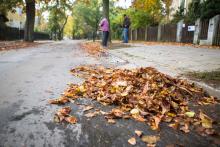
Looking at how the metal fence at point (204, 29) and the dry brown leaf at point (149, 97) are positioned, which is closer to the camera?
the dry brown leaf at point (149, 97)

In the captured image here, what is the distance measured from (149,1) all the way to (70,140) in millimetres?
25403

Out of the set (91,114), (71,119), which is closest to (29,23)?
(91,114)

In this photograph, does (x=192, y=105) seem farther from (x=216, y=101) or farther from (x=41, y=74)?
(x=41, y=74)

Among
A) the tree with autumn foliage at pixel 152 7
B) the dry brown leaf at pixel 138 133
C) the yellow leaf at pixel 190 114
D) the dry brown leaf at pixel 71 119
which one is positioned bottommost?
the dry brown leaf at pixel 138 133

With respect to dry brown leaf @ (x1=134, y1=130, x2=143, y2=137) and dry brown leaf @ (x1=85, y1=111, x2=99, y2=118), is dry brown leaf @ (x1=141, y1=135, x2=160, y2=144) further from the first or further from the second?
dry brown leaf @ (x1=85, y1=111, x2=99, y2=118)

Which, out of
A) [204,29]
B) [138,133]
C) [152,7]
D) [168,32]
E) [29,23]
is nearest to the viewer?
[138,133]

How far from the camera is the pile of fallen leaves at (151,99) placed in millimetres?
2662

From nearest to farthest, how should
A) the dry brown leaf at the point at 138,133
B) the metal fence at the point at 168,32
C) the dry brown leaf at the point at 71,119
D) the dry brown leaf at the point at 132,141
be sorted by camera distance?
the dry brown leaf at the point at 132,141, the dry brown leaf at the point at 138,133, the dry brown leaf at the point at 71,119, the metal fence at the point at 168,32

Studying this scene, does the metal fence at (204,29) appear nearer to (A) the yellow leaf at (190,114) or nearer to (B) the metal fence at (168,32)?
(B) the metal fence at (168,32)

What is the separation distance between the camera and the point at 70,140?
86.7 inches

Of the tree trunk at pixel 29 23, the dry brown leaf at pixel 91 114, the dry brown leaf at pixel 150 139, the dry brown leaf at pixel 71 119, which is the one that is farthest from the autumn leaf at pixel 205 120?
the tree trunk at pixel 29 23

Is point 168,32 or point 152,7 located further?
point 152,7

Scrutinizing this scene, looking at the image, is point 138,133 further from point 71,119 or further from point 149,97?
point 149,97

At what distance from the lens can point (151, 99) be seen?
3.11m
